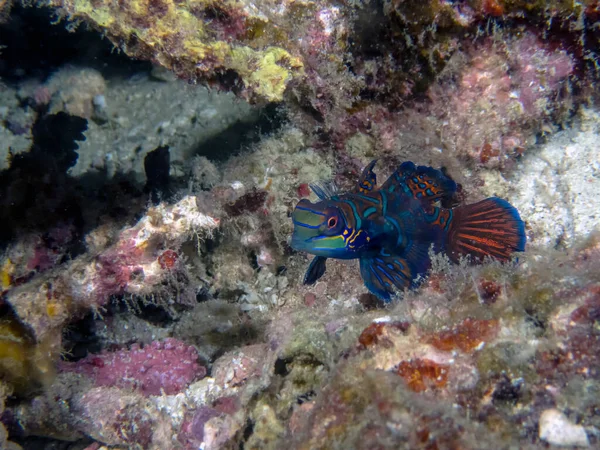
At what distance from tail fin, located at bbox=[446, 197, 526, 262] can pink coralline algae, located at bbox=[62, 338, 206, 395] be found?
3.20m

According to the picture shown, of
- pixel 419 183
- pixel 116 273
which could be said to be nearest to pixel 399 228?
pixel 419 183

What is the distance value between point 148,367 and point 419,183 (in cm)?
376

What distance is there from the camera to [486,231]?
389 cm

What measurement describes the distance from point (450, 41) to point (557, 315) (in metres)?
2.75

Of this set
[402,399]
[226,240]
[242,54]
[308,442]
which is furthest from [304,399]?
[242,54]

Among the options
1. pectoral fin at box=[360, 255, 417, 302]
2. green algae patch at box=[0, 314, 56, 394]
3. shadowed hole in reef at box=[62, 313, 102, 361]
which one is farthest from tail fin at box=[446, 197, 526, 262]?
shadowed hole in reef at box=[62, 313, 102, 361]

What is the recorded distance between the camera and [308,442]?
2260mm

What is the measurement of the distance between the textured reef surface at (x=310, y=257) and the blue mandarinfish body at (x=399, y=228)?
0.98 feet

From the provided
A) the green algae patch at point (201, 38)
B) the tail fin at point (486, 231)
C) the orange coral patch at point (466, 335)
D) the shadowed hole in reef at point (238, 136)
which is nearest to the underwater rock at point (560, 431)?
the orange coral patch at point (466, 335)

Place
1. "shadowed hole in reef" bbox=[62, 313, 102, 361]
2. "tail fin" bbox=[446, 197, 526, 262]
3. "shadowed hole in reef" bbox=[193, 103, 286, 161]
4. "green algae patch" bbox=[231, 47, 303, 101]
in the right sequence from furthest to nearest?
"shadowed hole in reef" bbox=[193, 103, 286, 161], "shadowed hole in reef" bbox=[62, 313, 102, 361], "green algae patch" bbox=[231, 47, 303, 101], "tail fin" bbox=[446, 197, 526, 262]

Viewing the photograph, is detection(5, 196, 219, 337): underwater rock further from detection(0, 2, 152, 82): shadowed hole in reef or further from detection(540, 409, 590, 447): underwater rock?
detection(0, 2, 152, 82): shadowed hole in reef

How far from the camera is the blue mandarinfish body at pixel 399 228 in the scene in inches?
132

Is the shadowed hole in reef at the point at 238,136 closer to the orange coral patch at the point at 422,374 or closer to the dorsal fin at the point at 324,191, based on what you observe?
the dorsal fin at the point at 324,191

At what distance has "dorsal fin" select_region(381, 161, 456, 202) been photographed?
400 cm
